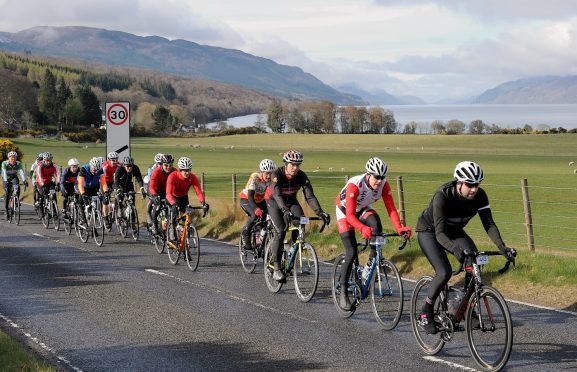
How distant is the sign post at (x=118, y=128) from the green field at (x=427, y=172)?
11.1 ft

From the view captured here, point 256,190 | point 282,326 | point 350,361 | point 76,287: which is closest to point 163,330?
point 282,326

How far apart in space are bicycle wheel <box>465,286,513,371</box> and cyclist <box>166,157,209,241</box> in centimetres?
827

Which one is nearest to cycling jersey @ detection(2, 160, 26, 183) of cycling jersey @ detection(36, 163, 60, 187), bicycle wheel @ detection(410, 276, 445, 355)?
cycling jersey @ detection(36, 163, 60, 187)

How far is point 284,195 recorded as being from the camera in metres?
12.0

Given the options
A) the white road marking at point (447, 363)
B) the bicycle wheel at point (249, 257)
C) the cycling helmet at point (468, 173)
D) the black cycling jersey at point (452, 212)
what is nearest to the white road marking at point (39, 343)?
the white road marking at point (447, 363)

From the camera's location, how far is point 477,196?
7.94 meters

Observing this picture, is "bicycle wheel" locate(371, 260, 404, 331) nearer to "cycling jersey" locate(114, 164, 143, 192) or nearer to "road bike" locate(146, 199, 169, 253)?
"road bike" locate(146, 199, 169, 253)

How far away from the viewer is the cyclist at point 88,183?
1944cm

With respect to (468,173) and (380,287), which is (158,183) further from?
(468,173)

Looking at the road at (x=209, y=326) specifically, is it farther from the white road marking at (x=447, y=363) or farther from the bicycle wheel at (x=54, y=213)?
the bicycle wheel at (x=54, y=213)

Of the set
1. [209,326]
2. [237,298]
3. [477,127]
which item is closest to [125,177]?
[237,298]

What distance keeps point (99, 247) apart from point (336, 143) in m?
124

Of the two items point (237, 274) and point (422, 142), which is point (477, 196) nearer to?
point (237, 274)

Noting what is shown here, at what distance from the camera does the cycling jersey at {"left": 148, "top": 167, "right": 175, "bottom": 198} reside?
16.7 meters
